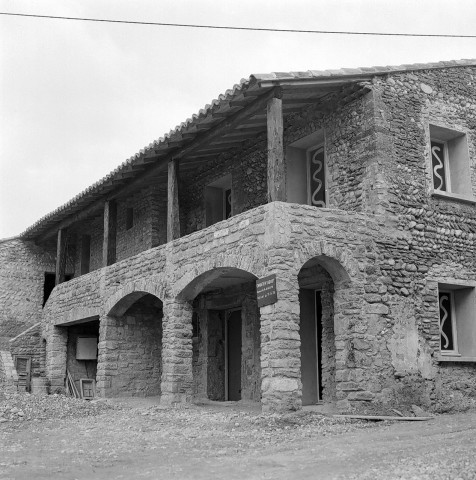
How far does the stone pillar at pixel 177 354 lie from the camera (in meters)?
11.8

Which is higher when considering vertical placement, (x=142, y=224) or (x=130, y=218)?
→ (x=130, y=218)

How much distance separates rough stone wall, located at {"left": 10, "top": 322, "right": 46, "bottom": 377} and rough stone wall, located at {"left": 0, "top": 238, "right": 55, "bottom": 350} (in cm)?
159

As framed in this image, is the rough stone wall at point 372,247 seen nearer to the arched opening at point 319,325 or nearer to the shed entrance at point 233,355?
the arched opening at point 319,325

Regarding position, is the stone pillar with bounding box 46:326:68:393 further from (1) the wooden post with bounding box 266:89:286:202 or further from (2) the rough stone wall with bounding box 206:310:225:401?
(1) the wooden post with bounding box 266:89:286:202

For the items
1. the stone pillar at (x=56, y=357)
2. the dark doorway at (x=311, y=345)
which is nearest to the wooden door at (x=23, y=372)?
the stone pillar at (x=56, y=357)

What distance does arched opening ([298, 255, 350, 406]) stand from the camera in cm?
1030

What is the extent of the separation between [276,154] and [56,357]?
9.84 meters

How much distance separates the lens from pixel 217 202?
48.9 ft

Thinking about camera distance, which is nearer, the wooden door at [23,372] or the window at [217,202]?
the window at [217,202]

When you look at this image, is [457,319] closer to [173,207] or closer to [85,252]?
[173,207]

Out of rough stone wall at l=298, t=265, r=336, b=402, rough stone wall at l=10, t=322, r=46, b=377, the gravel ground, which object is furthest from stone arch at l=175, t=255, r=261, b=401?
rough stone wall at l=10, t=322, r=46, b=377

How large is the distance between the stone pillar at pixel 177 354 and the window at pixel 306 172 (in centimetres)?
285

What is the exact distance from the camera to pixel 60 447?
26.1 ft

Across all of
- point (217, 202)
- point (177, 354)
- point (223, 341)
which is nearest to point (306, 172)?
point (217, 202)
